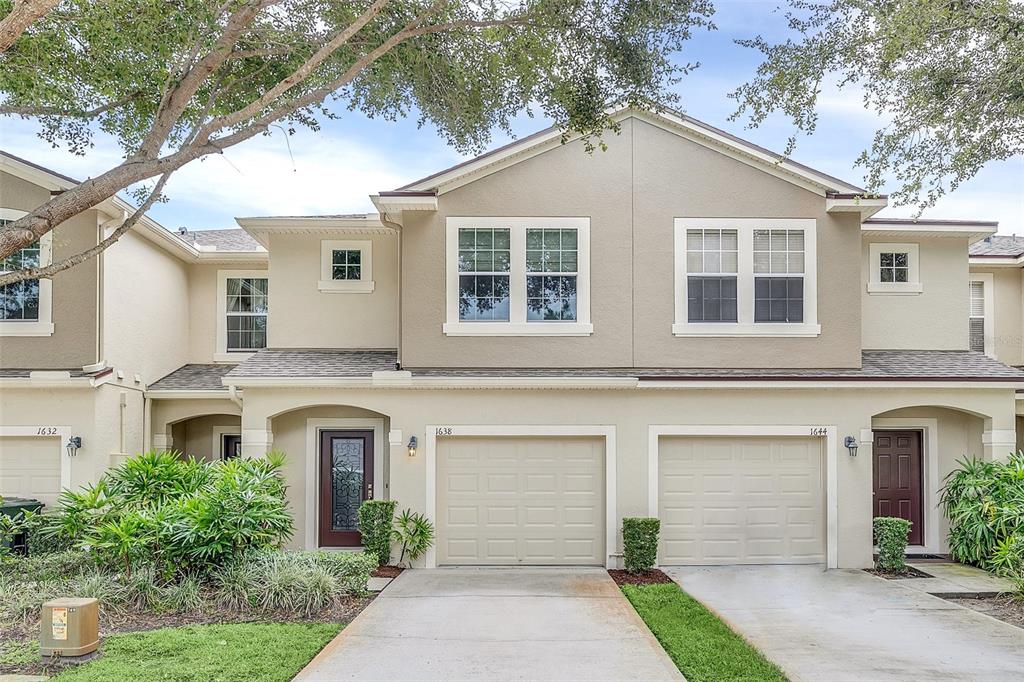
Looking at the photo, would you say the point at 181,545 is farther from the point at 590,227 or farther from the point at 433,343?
the point at 590,227

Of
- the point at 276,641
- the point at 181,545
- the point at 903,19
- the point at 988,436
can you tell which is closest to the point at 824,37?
the point at 903,19

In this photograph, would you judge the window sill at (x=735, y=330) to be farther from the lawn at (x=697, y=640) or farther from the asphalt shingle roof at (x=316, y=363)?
the asphalt shingle roof at (x=316, y=363)

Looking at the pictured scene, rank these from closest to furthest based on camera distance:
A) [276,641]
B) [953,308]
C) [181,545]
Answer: [276,641] → [181,545] → [953,308]

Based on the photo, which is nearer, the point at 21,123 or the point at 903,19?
the point at 903,19

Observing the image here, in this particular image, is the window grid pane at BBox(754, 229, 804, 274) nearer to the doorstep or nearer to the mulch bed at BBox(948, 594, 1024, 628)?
the doorstep

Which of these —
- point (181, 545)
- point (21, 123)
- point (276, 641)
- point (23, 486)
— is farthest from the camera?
point (23, 486)

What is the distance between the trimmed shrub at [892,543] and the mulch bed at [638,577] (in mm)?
3370

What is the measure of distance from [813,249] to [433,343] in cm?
634

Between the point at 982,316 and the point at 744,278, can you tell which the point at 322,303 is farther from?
the point at 982,316

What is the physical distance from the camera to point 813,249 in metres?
12.8

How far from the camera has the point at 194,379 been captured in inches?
615

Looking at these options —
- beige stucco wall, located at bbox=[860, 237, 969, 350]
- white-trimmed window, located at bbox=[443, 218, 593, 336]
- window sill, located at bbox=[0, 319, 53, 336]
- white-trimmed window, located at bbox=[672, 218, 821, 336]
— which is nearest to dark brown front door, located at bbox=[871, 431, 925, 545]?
beige stucco wall, located at bbox=[860, 237, 969, 350]

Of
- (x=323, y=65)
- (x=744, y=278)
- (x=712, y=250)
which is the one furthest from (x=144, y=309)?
(x=744, y=278)

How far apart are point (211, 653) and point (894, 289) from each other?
12432 mm
